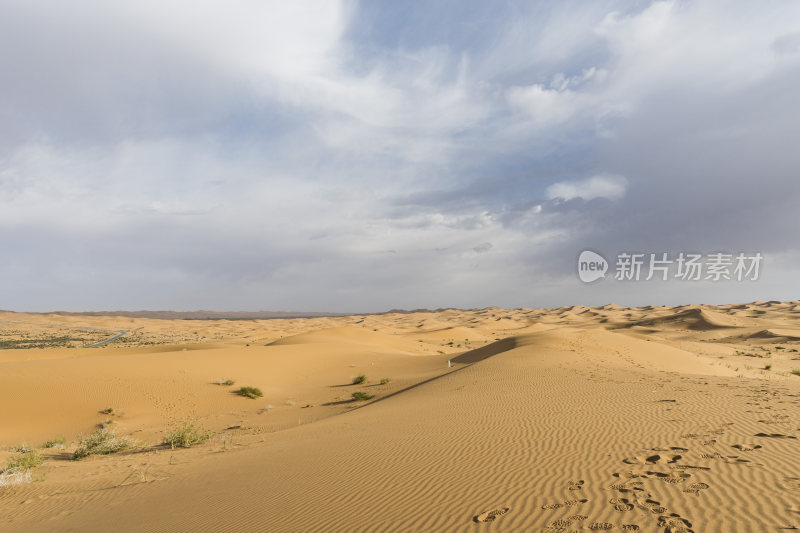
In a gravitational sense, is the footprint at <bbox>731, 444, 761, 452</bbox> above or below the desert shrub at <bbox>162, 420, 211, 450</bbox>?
above

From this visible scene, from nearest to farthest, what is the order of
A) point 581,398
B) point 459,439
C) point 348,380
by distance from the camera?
1. point 459,439
2. point 581,398
3. point 348,380

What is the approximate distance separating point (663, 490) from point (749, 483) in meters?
1.00

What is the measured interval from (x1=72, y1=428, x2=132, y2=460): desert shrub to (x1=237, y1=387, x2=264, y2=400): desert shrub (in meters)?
7.85

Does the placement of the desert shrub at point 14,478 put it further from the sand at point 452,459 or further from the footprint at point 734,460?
the footprint at point 734,460

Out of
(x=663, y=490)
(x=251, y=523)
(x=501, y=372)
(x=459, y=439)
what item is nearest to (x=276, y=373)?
(x=501, y=372)

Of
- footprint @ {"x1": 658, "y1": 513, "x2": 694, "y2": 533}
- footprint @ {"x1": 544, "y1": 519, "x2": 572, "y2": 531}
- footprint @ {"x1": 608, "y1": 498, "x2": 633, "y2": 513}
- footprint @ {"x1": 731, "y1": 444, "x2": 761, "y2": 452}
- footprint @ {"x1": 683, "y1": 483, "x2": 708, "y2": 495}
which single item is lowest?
footprint @ {"x1": 731, "y1": 444, "x2": 761, "y2": 452}

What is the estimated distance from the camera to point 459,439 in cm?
820

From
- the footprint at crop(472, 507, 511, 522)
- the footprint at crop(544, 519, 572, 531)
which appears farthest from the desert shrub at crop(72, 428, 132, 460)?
the footprint at crop(544, 519, 572, 531)

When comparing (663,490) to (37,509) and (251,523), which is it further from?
(37,509)

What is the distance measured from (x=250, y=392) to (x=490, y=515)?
17625mm

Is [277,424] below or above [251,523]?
below

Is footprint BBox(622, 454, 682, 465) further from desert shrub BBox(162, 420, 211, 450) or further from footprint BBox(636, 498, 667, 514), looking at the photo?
desert shrub BBox(162, 420, 211, 450)

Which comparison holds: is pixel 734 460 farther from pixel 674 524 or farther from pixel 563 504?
pixel 563 504

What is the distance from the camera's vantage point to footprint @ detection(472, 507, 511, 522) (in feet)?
15.2
